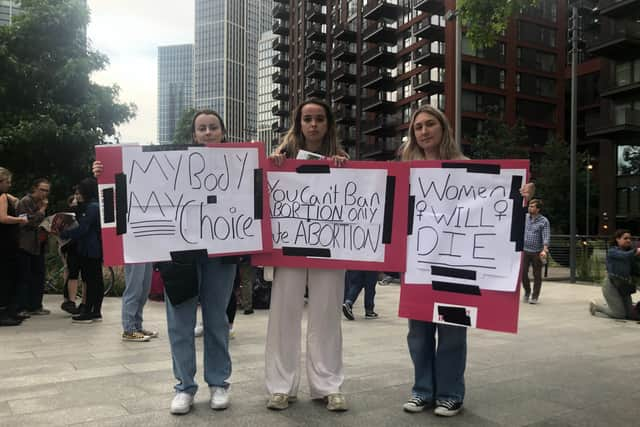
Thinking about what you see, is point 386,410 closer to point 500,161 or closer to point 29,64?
point 500,161

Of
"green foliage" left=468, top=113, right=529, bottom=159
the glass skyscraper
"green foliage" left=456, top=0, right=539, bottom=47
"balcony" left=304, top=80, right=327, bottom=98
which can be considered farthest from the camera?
the glass skyscraper

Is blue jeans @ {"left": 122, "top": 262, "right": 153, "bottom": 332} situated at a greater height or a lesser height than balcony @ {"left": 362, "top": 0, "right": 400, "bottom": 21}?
lesser

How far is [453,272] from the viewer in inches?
149

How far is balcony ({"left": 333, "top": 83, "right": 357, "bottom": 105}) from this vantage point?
6919 centimetres

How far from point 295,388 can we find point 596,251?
16.4 metres

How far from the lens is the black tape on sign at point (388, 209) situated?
13.1ft

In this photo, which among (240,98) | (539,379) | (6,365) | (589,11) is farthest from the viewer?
(240,98)

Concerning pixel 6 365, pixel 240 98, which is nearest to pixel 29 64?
pixel 6 365

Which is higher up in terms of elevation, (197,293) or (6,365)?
(197,293)

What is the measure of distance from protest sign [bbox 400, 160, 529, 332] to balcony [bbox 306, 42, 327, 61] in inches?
2957

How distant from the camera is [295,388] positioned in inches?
153

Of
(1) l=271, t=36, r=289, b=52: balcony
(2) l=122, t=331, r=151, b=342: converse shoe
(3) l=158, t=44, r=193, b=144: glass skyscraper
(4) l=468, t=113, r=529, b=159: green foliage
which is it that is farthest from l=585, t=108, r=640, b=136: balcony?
(3) l=158, t=44, r=193, b=144: glass skyscraper

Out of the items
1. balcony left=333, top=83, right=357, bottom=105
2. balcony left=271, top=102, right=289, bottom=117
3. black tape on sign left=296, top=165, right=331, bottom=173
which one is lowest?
black tape on sign left=296, top=165, right=331, bottom=173

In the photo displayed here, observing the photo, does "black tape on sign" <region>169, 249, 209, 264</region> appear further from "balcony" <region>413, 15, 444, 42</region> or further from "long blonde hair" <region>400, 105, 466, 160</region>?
"balcony" <region>413, 15, 444, 42</region>
